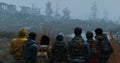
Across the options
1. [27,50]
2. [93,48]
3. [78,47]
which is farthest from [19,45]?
[93,48]

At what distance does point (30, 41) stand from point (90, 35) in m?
1.65

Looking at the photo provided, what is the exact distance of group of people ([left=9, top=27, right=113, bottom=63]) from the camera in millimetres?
8805

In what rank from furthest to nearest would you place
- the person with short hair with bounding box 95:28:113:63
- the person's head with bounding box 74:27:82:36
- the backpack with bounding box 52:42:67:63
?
1. the person with short hair with bounding box 95:28:113:63
2. the backpack with bounding box 52:42:67:63
3. the person's head with bounding box 74:27:82:36

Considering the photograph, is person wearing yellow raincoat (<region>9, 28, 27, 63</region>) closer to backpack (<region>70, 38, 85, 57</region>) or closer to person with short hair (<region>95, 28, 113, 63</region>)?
backpack (<region>70, 38, 85, 57</region>)

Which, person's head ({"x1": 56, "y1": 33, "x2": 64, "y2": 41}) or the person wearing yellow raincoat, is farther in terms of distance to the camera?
the person wearing yellow raincoat

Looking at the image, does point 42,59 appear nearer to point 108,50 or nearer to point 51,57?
point 51,57

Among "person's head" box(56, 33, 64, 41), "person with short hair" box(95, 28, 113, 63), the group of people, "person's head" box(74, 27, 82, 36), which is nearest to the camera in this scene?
"person's head" box(74, 27, 82, 36)

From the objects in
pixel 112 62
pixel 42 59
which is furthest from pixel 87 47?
pixel 112 62

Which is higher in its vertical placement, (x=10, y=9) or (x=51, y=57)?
(x=10, y=9)

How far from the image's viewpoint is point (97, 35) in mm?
9586

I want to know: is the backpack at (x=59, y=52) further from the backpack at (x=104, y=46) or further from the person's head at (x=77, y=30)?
the backpack at (x=104, y=46)

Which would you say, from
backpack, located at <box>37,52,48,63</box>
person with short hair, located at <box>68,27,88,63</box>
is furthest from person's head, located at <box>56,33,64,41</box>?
backpack, located at <box>37,52,48,63</box>

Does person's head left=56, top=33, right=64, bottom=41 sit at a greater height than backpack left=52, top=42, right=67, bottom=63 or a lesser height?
greater

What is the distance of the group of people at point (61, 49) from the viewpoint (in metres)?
8.80
